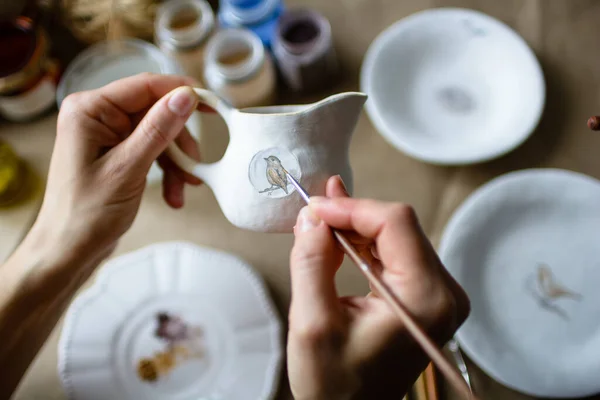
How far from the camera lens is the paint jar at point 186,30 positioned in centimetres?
72

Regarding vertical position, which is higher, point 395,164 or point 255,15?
point 255,15

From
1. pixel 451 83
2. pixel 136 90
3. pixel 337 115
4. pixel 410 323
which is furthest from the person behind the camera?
pixel 451 83

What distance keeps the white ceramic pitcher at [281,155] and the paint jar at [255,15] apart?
309 millimetres

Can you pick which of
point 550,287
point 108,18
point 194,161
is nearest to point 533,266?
point 550,287

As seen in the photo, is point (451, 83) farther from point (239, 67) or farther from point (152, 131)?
point (152, 131)

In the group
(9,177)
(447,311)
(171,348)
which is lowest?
(171,348)

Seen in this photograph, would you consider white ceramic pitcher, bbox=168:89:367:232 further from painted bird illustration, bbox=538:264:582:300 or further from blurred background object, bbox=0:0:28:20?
blurred background object, bbox=0:0:28:20

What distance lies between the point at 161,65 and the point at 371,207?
0.45m

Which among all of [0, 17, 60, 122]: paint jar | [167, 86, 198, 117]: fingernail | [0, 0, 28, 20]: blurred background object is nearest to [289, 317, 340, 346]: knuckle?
[167, 86, 198, 117]: fingernail

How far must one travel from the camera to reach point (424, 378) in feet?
1.92

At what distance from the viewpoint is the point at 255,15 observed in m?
0.73

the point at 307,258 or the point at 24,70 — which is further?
the point at 24,70

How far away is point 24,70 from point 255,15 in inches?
13.2

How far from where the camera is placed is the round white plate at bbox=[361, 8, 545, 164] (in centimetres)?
68
